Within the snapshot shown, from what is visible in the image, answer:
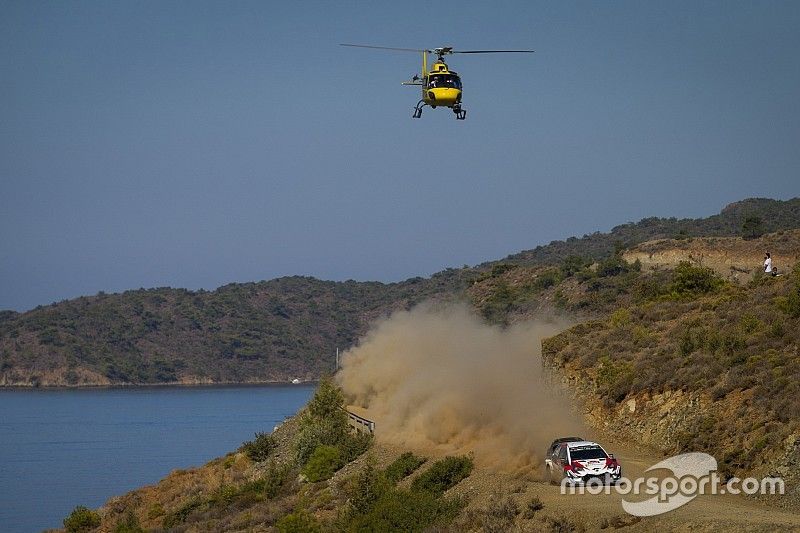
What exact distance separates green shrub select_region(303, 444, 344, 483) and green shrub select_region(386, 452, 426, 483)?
4.96 metres

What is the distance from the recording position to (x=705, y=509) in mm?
24703

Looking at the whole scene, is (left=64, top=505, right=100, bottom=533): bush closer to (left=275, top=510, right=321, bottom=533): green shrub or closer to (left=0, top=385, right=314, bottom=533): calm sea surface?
(left=0, top=385, right=314, bottom=533): calm sea surface

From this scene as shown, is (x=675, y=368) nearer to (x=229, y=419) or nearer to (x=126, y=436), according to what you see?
(x=126, y=436)

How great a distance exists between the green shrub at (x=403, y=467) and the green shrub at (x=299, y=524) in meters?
4.13

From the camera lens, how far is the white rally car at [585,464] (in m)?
28.5

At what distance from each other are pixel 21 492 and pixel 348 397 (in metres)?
27.4

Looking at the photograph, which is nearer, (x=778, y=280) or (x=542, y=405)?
(x=542, y=405)

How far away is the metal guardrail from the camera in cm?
4907

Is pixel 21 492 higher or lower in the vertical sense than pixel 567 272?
lower

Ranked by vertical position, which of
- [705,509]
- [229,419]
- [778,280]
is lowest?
[229,419]

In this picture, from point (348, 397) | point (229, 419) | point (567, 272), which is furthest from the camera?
point (229, 419)

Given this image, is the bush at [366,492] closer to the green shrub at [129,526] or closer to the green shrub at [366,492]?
the green shrub at [366,492]

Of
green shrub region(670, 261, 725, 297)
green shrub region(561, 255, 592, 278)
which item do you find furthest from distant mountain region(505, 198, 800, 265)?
green shrub region(670, 261, 725, 297)

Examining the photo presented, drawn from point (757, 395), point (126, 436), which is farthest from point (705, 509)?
point (126, 436)
